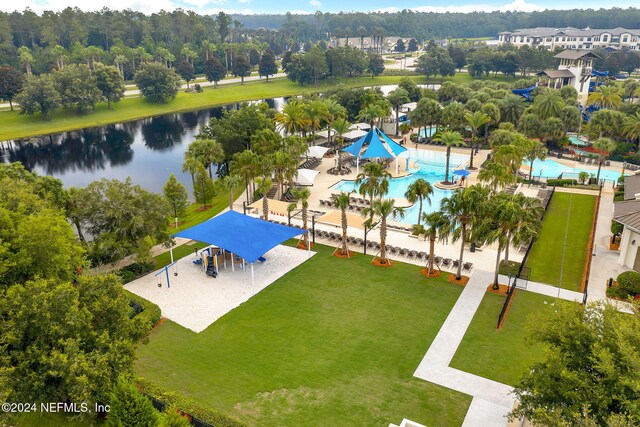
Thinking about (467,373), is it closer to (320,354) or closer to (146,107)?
(320,354)

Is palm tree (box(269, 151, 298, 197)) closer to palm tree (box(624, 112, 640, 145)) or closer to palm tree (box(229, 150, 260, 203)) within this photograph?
palm tree (box(229, 150, 260, 203))

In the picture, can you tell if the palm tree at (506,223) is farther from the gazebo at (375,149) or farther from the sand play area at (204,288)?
the gazebo at (375,149)

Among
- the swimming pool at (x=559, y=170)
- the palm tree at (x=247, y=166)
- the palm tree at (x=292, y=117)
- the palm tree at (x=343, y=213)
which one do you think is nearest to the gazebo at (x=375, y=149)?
the palm tree at (x=292, y=117)

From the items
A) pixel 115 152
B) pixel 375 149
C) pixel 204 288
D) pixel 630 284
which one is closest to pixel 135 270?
pixel 204 288

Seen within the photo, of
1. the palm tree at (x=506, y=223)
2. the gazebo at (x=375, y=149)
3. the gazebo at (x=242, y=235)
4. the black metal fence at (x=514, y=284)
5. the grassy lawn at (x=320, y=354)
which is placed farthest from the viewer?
the gazebo at (x=375, y=149)

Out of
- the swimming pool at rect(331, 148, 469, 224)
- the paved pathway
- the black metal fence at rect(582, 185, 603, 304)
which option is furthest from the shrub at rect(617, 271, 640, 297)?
the swimming pool at rect(331, 148, 469, 224)

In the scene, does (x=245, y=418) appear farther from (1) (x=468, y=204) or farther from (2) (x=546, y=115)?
(2) (x=546, y=115)
